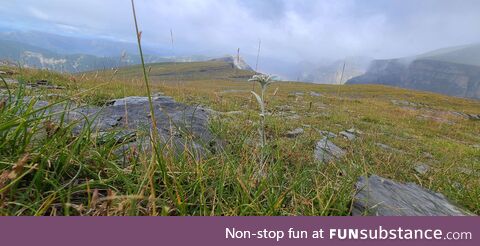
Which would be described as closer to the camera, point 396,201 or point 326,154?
point 396,201

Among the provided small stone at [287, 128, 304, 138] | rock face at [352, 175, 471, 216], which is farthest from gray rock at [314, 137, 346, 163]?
small stone at [287, 128, 304, 138]

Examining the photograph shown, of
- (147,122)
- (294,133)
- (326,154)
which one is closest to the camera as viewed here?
(147,122)

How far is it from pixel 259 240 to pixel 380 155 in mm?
6746

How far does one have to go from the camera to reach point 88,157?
2824 mm

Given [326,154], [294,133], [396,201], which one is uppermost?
[396,201]

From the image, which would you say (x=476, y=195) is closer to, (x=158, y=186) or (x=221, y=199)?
(x=221, y=199)

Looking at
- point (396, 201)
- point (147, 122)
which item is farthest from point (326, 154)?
point (147, 122)

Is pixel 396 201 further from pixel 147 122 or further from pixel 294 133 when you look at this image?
pixel 294 133

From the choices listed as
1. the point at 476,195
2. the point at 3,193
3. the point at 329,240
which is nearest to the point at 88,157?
the point at 3,193

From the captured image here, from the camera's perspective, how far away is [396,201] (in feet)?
10.4

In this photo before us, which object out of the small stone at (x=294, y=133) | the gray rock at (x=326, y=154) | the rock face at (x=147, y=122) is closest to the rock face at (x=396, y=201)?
the gray rock at (x=326, y=154)

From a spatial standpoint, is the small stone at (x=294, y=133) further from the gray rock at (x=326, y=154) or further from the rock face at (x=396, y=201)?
the rock face at (x=396, y=201)

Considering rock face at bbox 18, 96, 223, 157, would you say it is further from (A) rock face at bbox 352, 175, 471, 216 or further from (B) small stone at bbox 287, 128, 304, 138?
(B) small stone at bbox 287, 128, 304, 138

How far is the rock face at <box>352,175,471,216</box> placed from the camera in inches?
113
